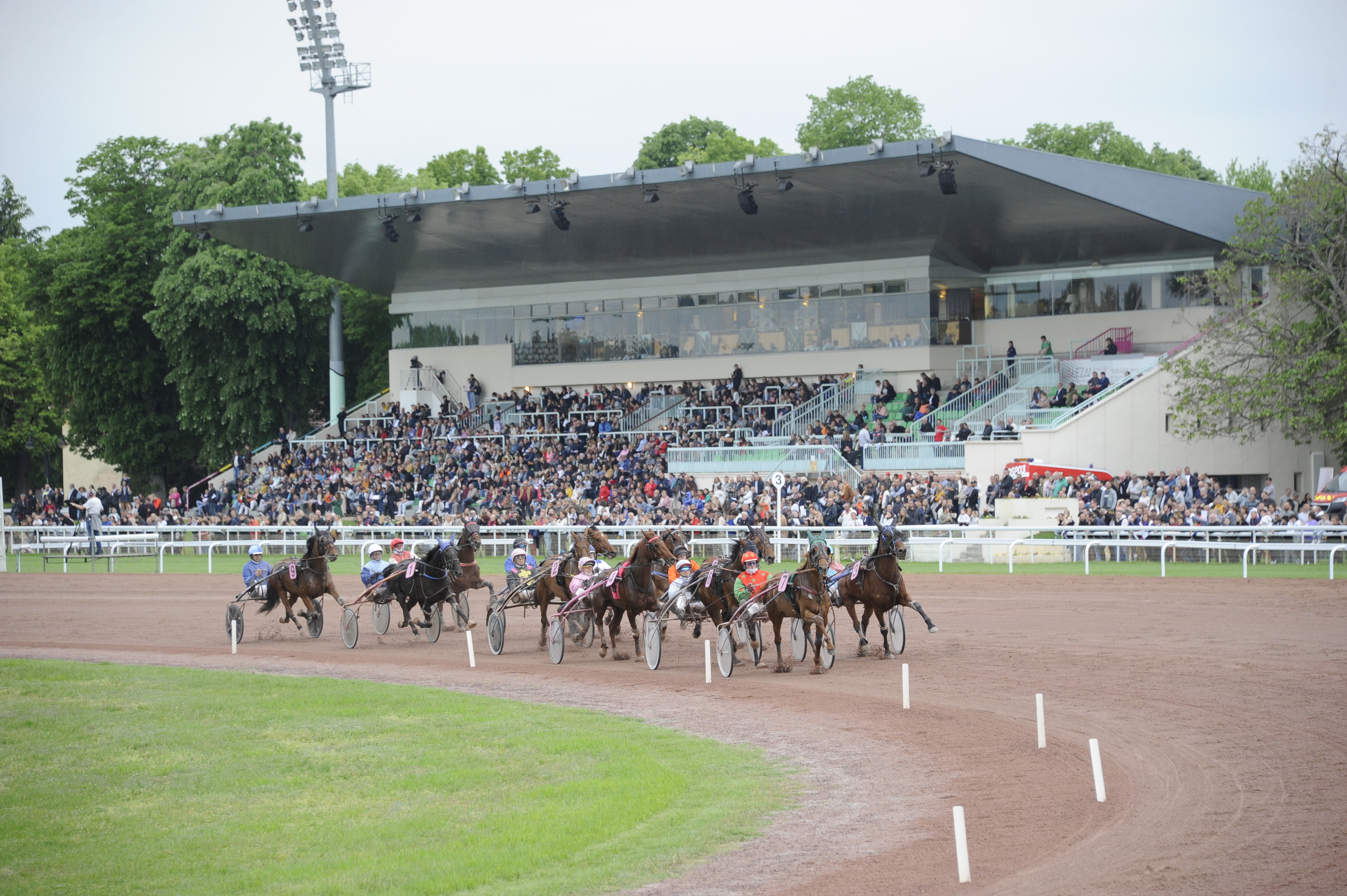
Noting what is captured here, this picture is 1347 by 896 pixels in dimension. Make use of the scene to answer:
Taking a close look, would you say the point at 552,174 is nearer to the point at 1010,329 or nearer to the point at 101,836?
the point at 1010,329

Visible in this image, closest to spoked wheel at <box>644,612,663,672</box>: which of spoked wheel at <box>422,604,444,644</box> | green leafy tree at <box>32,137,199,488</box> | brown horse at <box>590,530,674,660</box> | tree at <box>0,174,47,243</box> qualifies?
brown horse at <box>590,530,674,660</box>

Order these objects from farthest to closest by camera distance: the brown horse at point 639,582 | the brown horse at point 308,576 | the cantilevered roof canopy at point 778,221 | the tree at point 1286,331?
1. the cantilevered roof canopy at point 778,221
2. the tree at point 1286,331
3. the brown horse at point 308,576
4. the brown horse at point 639,582

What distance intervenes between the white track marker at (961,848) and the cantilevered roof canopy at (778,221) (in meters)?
24.0

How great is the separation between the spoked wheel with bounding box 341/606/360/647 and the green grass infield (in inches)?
170

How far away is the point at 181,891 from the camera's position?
294 inches

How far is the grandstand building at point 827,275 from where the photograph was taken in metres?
31.7

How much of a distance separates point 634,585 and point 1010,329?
2732 centimetres

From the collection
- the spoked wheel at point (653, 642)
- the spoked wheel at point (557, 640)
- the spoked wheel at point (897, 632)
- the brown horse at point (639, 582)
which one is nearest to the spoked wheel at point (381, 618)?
the spoked wheel at point (557, 640)

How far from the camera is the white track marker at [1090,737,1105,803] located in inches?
336

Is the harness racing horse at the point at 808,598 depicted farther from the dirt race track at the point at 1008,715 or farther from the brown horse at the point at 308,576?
the brown horse at the point at 308,576

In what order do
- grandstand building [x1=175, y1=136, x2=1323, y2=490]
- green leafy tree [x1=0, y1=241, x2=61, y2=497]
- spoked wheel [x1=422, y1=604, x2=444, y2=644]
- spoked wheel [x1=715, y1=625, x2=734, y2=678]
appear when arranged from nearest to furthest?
spoked wheel [x1=715, y1=625, x2=734, y2=678], spoked wheel [x1=422, y1=604, x2=444, y2=644], grandstand building [x1=175, y1=136, x2=1323, y2=490], green leafy tree [x1=0, y1=241, x2=61, y2=497]

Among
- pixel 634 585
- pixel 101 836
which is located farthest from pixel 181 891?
pixel 634 585

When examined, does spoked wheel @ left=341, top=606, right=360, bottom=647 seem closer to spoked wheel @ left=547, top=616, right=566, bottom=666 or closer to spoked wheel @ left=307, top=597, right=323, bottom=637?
spoked wheel @ left=307, top=597, right=323, bottom=637

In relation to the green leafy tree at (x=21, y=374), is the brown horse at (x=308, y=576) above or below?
below
